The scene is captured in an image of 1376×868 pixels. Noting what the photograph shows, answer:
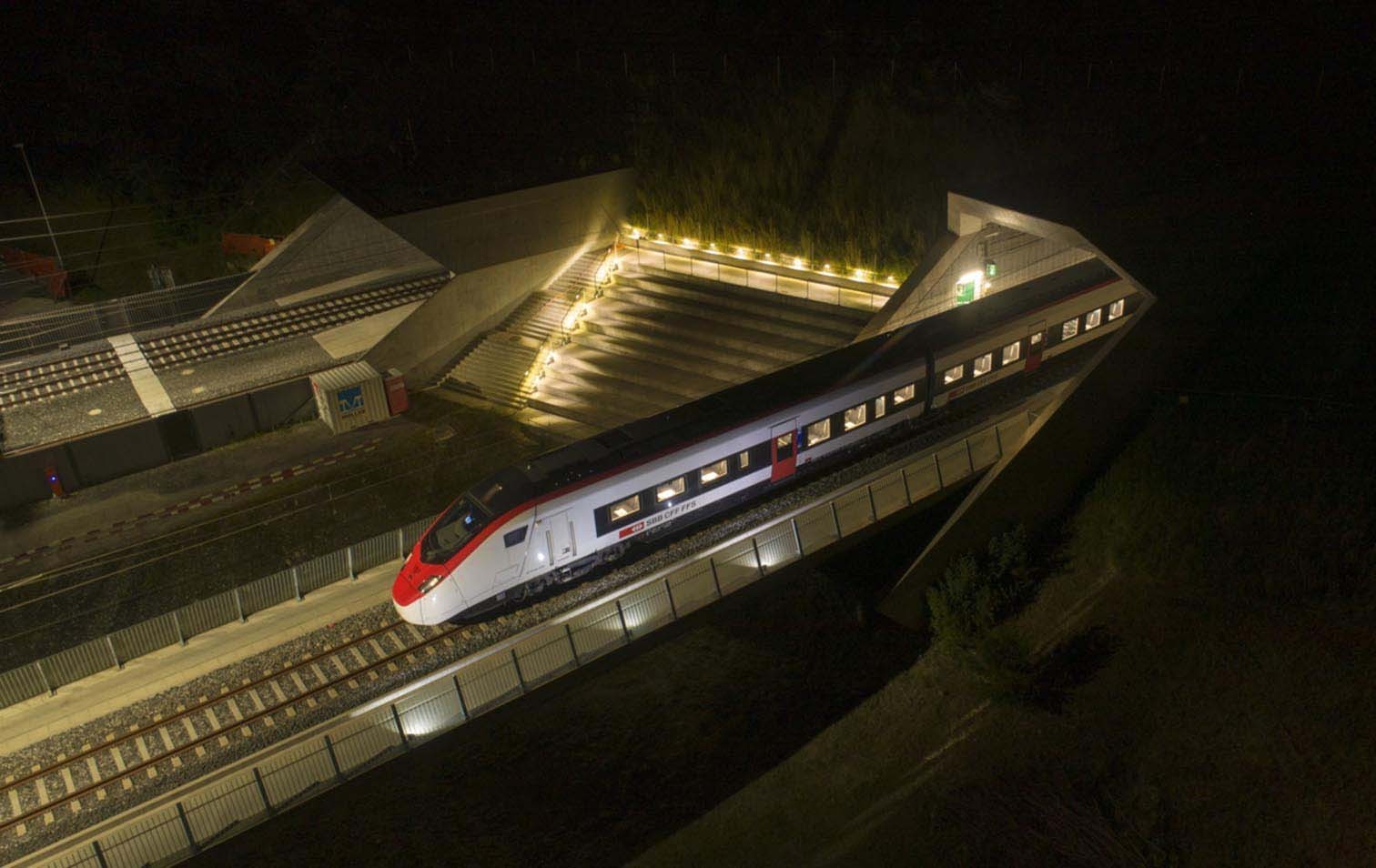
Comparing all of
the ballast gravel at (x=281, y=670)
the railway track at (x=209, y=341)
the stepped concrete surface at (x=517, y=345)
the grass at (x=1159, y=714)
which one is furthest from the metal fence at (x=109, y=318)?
the grass at (x=1159, y=714)

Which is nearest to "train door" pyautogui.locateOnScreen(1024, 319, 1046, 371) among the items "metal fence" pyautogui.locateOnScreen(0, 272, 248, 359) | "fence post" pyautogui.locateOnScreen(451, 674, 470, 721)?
"fence post" pyautogui.locateOnScreen(451, 674, 470, 721)

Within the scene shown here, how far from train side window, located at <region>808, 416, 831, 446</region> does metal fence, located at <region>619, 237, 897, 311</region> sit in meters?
8.40

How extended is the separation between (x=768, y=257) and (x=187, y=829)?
23.0m

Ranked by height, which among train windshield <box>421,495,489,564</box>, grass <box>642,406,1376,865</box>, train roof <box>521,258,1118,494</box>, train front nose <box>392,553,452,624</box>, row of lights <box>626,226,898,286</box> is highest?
row of lights <box>626,226,898,286</box>

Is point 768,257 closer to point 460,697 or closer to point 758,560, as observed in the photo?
point 758,560

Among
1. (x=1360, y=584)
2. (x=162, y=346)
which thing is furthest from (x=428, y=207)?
(x=1360, y=584)

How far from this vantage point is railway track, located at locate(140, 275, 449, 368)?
26.0 m

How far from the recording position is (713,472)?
55.1ft

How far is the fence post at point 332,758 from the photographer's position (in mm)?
11977

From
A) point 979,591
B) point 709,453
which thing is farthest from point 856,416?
point 979,591

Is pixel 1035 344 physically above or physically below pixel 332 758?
above

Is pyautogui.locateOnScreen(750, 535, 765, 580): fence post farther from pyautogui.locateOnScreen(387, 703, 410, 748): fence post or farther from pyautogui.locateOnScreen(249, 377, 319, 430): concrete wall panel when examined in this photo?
pyautogui.locateOnScreen(249, 377, 319, 430): concrete wall panel

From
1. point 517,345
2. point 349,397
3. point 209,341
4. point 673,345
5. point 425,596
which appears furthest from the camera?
point 517,345

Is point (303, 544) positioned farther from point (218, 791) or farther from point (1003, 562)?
point (1003, 562)
